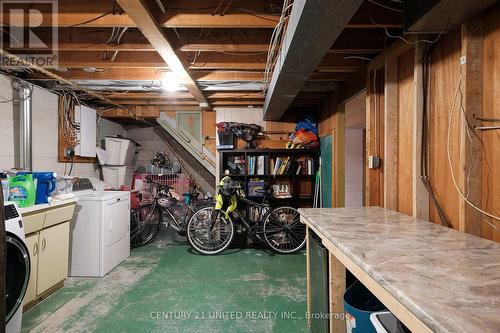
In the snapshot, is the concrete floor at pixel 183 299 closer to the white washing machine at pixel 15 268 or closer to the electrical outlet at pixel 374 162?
the white washing machine at pixel 15 268

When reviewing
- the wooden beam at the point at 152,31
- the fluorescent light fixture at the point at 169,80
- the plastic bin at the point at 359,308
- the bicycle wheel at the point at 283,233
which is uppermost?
the fluorescent light fixture at the point at 169,80

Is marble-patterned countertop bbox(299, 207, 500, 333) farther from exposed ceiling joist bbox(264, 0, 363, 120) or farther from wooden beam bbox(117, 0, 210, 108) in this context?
wooden beam bbox(117, 0, 210, 108)

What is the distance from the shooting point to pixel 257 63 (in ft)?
7.89

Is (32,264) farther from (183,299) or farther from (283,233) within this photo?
(283,233)

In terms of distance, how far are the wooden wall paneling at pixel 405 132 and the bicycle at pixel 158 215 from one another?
2.49 meters

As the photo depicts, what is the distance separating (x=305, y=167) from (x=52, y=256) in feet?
10.7

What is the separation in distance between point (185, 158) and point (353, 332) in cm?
431

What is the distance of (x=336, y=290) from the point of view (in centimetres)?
133

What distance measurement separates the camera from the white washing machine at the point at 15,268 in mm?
1524

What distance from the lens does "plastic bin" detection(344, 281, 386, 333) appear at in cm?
107

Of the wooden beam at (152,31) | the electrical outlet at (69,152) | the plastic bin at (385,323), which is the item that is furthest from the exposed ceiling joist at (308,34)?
the electrical outlet at (69,152)

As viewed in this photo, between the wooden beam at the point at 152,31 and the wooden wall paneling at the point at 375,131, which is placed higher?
the wooden beam at the point at 152,31

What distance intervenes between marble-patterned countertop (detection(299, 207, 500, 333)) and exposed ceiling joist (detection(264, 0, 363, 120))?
1.15 metres

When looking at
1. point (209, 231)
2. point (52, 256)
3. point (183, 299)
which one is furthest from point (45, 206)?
point (209, 231)
